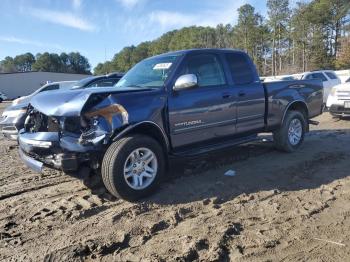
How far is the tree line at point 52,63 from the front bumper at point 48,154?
116m

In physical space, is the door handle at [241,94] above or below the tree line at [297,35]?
below

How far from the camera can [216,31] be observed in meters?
88.6

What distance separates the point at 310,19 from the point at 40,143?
5842 centimetres

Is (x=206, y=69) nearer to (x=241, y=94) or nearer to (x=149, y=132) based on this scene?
(x=241, y=94)

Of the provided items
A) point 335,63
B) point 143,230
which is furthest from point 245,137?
point 335,63

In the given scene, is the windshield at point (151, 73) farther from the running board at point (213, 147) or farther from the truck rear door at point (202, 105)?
the running board at point (213, 147)

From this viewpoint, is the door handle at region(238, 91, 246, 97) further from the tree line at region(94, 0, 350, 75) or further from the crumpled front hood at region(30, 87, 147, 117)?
the tree line at region(94, 0, 350, 75)

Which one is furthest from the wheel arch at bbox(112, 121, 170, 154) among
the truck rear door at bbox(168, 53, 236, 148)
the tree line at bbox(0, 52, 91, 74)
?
the tree line at bbox(0, 52, 91, 74)

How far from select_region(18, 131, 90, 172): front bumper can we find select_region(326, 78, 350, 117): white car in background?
9185 millimetres

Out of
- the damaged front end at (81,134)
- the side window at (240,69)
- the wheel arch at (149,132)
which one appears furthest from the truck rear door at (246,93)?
the damaged front end at (81,134)

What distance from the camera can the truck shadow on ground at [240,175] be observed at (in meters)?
→ 5.47

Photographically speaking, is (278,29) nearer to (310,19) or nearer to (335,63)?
(310,19)

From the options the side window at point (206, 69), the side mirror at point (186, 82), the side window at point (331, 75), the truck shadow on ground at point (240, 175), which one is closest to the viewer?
the truck shadow on ground at point (240, 175)

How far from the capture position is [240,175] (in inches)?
249
